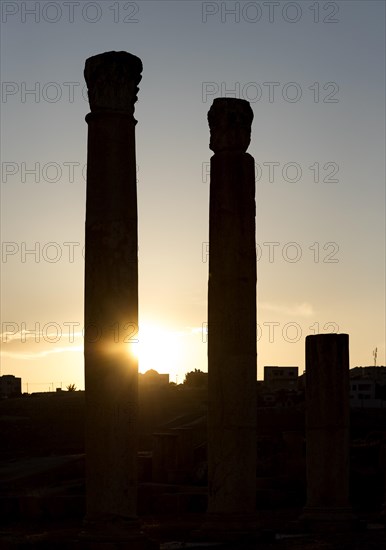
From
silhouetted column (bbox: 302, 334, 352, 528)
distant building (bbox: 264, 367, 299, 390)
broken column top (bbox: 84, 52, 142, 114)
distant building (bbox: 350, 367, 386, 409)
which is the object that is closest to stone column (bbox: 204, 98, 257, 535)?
silhouetted column (bbox: 302, 334, 352, 528)

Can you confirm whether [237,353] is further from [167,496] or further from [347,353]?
[167,496]

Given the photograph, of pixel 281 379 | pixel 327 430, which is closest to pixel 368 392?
pixel 281 379

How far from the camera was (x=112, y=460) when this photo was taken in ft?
71.7

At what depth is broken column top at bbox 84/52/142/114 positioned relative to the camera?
22.5 metres

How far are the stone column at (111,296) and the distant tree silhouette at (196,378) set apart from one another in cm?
12288

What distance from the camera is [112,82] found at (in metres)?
22.4

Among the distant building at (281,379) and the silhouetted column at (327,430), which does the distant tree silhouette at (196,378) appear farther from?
the silhouetted column at (327,430)

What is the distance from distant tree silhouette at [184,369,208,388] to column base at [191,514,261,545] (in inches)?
4664

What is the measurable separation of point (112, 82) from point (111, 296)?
14.1 feet

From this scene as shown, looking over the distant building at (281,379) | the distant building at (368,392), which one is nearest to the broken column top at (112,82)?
the distant building at (368,392)

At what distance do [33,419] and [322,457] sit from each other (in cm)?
5606

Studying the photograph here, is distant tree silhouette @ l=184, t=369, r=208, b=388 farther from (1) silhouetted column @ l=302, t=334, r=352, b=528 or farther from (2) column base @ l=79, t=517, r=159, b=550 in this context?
(2) column base @ l=79, t=517, r=159, b=550

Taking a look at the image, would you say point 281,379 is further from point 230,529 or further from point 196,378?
point 230,529

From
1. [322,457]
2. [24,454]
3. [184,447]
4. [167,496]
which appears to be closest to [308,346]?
[322,457]
